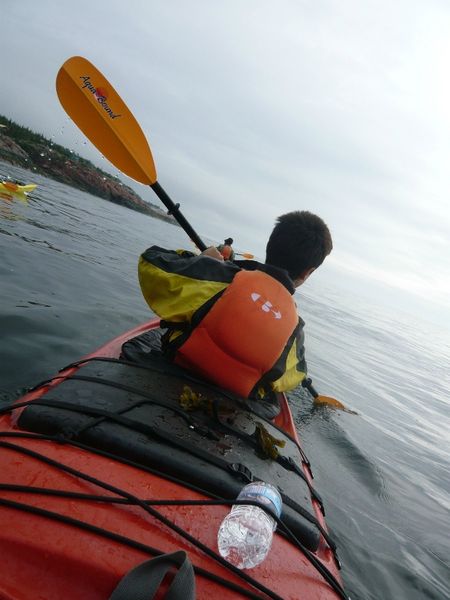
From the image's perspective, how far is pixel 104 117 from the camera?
3881 millimetres

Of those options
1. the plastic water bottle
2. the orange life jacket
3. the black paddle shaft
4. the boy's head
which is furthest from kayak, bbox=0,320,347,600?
the black paddle shaft

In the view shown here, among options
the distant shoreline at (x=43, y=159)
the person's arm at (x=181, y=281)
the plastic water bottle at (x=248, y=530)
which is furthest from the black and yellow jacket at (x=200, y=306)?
the distant shoreline at (x=43, y=159)

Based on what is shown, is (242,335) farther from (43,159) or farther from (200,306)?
(43,159)

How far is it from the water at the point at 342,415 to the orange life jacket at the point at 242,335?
1.89m

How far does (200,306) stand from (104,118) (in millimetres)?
2601

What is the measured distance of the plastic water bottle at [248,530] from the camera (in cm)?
129

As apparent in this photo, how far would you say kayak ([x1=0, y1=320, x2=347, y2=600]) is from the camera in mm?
1054

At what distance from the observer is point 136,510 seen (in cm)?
129

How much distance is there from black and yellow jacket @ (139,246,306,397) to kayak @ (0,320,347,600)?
27 centimetres

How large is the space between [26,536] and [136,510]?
0.33m

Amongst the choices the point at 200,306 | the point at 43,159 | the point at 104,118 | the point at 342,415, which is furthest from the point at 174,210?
the point at 43,159

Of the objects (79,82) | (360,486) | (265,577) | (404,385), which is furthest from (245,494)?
(404,385)

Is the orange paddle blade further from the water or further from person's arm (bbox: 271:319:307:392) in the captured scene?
person's arm (bbox: 271:319:307:392)

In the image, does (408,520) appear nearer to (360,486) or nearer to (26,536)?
(360,486)
